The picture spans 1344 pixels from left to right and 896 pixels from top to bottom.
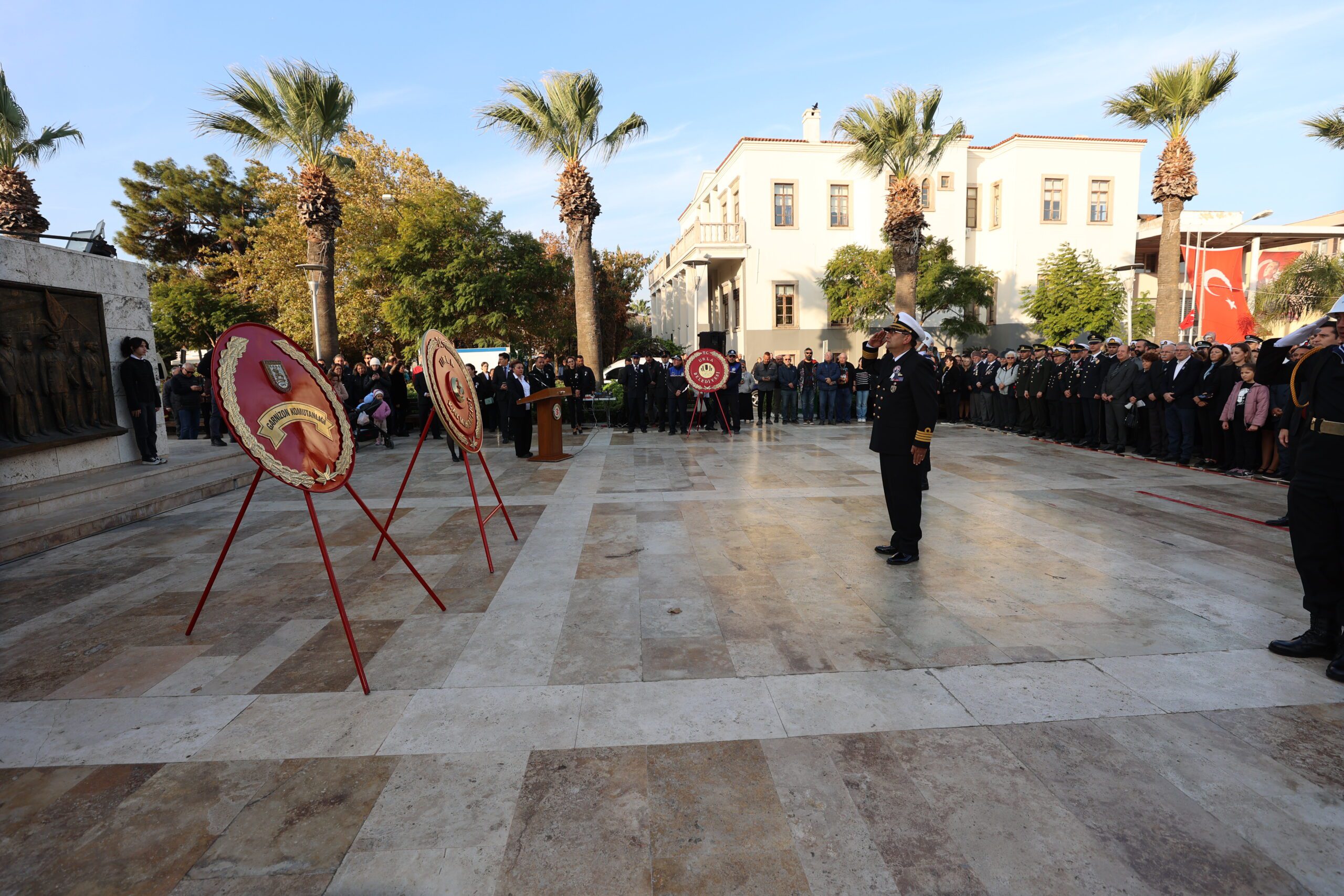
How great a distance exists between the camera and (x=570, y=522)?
7.29 m

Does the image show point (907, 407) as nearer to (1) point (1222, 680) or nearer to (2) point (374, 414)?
(1) point (1222, 680)

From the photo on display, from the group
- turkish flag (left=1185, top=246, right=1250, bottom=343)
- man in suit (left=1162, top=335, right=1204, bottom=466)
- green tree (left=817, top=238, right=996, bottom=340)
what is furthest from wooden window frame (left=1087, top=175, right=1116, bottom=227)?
man in suit (left=1162, top=335, right=1204, bottom=466)

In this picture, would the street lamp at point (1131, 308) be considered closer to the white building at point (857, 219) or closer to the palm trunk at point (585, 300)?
the white building at point (857, 219)

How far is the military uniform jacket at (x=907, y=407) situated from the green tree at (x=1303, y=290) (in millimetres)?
34211

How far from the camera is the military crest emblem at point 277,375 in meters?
3.83

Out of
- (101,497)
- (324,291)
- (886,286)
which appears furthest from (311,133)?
(886,286)

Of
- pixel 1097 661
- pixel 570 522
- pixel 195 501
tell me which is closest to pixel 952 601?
pixel 1097 661

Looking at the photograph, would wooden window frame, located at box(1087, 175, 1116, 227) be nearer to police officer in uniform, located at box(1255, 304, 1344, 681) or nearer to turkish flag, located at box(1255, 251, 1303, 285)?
turkish flag, located at box(1255, 251, 1303, 285)

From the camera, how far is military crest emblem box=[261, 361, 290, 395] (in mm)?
3826

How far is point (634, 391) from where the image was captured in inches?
649

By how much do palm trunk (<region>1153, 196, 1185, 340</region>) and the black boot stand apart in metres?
21.0

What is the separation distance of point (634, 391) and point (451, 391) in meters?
11.0

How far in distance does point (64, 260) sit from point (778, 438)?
1212 centimetres

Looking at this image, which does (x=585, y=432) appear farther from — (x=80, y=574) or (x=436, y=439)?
(x=80, y=574)
